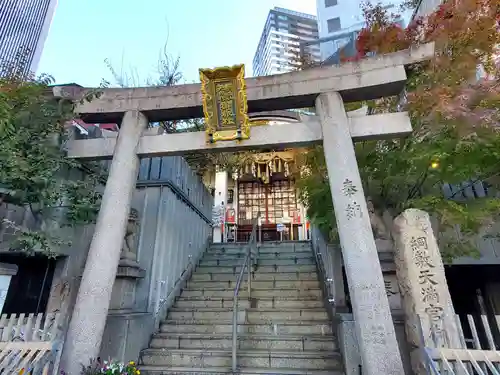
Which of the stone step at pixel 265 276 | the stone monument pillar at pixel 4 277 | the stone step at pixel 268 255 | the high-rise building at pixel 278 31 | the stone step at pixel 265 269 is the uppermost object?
the high-rise building at pixel 278 31

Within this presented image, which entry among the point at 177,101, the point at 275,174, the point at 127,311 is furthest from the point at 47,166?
the point at 275,174

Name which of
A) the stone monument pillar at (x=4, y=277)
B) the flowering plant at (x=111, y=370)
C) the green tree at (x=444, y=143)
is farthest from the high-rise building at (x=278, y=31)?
the flowering plant at (x=111, y=370)

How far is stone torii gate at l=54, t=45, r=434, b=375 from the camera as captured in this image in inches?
144

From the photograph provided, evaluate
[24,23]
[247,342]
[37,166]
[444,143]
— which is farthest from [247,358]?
[24,23]

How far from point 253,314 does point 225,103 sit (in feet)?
13.0

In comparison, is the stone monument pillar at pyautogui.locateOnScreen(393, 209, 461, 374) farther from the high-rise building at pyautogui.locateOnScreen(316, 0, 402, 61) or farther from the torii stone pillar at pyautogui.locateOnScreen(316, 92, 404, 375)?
the high-rise building at pyautogui.locateOnScreen(316, 0, 402, 61)

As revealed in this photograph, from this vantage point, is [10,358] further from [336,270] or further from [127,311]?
[336,270]

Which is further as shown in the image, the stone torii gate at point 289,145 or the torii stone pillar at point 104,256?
the torii stone pillar at point 104,256

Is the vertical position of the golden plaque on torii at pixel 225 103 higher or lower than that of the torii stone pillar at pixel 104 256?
higher

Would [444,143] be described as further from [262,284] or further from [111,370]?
[111,370]

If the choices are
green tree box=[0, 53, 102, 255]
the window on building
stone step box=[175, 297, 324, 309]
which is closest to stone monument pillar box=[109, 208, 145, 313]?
green tree box=[0, 53, 102, 255]

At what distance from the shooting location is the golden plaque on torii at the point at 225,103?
15.6 ft

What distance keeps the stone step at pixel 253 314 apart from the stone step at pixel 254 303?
6.5 inches

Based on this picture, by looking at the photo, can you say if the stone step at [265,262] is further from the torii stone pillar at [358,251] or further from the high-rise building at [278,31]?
the high-rise building at [278,31]
